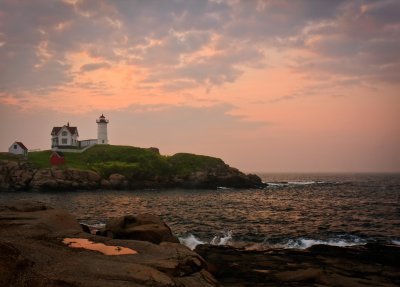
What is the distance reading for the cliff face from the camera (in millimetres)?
99375

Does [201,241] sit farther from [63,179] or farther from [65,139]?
[65,139]

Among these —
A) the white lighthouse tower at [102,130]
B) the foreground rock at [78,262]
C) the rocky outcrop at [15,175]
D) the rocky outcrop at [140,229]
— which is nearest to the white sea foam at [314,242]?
the rocky outcrop at [140,229]

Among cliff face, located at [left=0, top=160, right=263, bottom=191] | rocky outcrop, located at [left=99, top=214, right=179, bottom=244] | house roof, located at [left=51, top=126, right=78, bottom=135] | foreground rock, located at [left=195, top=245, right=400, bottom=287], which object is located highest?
house roof, located at [left=51, top=126, right=78, bottom=135]

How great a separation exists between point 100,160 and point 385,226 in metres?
100

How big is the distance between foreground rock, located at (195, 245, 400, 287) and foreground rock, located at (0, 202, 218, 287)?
5.06 metres

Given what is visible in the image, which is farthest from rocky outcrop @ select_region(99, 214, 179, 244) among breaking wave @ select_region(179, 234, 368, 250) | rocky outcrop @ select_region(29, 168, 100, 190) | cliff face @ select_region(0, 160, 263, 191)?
cliff face @ select_region(0, 160, 263, 191)

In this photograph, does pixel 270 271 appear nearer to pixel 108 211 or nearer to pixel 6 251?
pixel 6 251

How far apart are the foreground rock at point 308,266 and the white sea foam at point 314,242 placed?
2189 mm

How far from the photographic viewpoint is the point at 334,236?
36.2 meters

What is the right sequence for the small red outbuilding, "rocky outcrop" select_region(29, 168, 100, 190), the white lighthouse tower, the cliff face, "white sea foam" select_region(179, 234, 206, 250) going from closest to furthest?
1. "white sea foam" select_region(179, 234, 206, 250)
2. "rocky outcrop" select_region(29, 168, 100, 190)
3. the cliff face
4. the small red outbuilding
5. the white lighthouse tower

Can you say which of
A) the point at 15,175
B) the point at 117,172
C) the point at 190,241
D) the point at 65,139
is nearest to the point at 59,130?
the point at 65,139

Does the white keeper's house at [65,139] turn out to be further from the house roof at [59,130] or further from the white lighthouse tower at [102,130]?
Result: the white lighthouse tower at [102,130]

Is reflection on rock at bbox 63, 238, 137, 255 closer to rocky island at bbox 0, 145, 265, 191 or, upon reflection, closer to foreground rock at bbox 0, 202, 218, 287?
foreground rock at bbox 0, 202, 218, 287

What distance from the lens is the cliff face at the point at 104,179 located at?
9938cm
